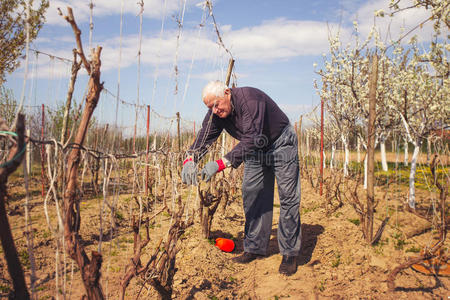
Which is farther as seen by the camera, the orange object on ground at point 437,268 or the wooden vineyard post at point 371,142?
the wooden vineyard post at point 371,142

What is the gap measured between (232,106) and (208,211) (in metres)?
1.24

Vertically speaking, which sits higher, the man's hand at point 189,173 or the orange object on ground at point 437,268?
the man's hand at point 189,173

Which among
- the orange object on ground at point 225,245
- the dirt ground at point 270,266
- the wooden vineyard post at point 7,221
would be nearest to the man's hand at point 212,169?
the dirt ground at point 270,266

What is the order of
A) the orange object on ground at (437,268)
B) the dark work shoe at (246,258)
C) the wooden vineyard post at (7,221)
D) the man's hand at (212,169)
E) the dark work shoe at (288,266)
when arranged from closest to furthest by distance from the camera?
the wooden vineyard post at (7,221), the man's hand at (212,169), the orange object on ground at (437,268), the dark work shoe at (288,266), the dark work shoe at (246,258)

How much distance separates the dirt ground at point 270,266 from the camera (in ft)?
8.18

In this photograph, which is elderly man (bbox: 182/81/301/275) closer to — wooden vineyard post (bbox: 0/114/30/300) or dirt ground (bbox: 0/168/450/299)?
dirt ground (bbox: 0/168/450/299)

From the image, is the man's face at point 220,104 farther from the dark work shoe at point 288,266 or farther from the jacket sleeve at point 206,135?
the dark work shoe at point 288,266

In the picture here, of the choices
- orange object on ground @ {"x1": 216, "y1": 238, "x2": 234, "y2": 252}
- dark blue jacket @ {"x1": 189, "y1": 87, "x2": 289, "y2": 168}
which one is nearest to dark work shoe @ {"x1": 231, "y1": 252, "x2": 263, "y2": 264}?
orange object on ground @ {"x1": 216, "y1": 238, "x2": 234, "y2": 252}

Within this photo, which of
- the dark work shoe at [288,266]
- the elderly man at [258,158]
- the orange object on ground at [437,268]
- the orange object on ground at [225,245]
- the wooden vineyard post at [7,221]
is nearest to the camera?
the wooden vineyard post at [7,221]

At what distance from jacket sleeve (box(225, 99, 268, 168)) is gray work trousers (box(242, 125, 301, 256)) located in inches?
9.6

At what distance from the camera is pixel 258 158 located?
9.68 feet

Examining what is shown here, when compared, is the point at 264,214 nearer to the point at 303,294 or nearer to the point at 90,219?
the point at 303,294

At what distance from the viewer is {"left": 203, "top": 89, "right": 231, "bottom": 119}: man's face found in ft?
8.71

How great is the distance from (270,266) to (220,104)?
154 centimetres
